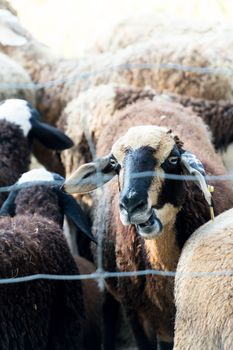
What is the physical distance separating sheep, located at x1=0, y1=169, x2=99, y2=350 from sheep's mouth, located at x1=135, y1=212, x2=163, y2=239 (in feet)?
1.93

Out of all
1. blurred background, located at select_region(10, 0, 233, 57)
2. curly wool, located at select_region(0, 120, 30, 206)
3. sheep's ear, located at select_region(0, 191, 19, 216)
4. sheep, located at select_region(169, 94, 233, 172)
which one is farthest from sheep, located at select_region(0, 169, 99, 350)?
blurred background, located at select_region(10, 0, 233, 57)

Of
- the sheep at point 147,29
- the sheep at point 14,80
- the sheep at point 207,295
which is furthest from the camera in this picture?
the sheep at point 147,29

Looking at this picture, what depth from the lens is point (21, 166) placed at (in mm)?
6309

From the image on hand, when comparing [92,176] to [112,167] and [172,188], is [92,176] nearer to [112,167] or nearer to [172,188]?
[112,167]

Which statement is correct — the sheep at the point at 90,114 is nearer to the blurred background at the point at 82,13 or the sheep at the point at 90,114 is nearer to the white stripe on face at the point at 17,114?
the white stripe on face at the point at 17,114

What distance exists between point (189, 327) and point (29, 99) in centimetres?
417

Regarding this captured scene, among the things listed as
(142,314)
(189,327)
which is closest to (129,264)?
(142,314)

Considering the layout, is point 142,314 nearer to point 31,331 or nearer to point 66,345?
point 66,345

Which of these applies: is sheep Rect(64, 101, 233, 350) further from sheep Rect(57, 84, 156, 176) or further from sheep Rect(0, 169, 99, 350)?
sheep Rect(57, 84, 156, 176)

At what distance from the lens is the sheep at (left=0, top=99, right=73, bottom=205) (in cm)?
619

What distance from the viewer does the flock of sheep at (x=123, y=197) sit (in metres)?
4.29

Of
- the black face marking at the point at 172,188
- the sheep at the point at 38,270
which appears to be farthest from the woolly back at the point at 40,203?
the black face marking at the point at 172,188

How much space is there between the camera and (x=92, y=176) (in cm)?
484

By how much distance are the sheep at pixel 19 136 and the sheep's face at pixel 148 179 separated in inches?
64.1
